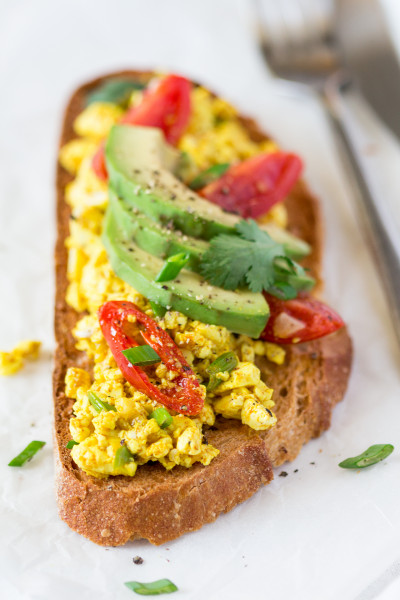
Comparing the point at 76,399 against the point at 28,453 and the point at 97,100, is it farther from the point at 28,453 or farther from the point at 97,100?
the point at 97,100

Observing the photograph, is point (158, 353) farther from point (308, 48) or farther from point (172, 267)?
point (308, 48)

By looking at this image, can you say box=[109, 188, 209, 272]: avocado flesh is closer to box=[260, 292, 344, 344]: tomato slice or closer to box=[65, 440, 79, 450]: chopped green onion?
box=[260, 292, 344, 344]: tomato slice

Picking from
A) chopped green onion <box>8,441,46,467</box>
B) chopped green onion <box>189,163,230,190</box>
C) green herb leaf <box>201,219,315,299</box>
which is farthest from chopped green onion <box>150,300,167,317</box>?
chopped green onion <box>189,163,230,190</box>

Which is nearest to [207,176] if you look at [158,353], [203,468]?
[158,353]

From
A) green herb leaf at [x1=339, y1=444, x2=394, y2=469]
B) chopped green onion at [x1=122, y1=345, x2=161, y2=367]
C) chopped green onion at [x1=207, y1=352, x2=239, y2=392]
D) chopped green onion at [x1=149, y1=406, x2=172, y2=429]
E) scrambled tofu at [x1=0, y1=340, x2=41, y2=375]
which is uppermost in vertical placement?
chopped green onion at [x1=122, y1=345, x2=161, y2=367]

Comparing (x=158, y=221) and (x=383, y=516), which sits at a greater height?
(x=158, y=221)

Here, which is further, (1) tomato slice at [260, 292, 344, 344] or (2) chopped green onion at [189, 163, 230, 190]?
(2) chopped green onion at [189, 163, 230, 190]

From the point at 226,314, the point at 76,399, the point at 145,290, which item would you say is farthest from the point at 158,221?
the point at 76,399
